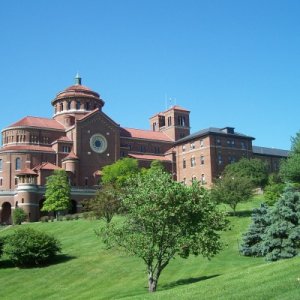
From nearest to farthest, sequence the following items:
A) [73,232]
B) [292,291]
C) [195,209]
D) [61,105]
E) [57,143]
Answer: [292,291], [195,209], [73,232], [57,143], [61,105]

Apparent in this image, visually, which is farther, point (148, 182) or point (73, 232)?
point (73, 232)

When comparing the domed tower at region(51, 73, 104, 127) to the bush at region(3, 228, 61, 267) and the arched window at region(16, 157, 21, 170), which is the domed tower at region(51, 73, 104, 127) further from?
the bush at region(3, 228, 61, 267)

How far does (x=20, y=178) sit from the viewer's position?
78.9m

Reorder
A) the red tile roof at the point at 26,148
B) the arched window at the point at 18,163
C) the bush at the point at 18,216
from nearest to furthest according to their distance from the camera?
the bush at the point at 18,216 → the arched window at the point at 18,163 → the red tile roof at the point at 26,148

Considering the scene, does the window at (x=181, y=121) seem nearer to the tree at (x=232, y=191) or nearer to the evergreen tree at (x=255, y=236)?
the tree at (x=232, y=191)

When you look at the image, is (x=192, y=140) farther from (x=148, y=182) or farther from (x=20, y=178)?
(x=148, y=182)

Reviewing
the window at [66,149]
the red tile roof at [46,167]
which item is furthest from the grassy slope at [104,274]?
the window at [66,149]

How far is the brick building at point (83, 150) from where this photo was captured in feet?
270

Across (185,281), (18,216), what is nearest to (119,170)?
(18,216)

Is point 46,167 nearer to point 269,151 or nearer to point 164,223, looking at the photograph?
point 269,151

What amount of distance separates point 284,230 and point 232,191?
2278 cm

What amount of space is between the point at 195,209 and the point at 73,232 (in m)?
31.4

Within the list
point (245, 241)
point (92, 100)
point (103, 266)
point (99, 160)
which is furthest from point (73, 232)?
point (92, 100)

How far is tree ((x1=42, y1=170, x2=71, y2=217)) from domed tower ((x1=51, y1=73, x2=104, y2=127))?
23.1 metres
